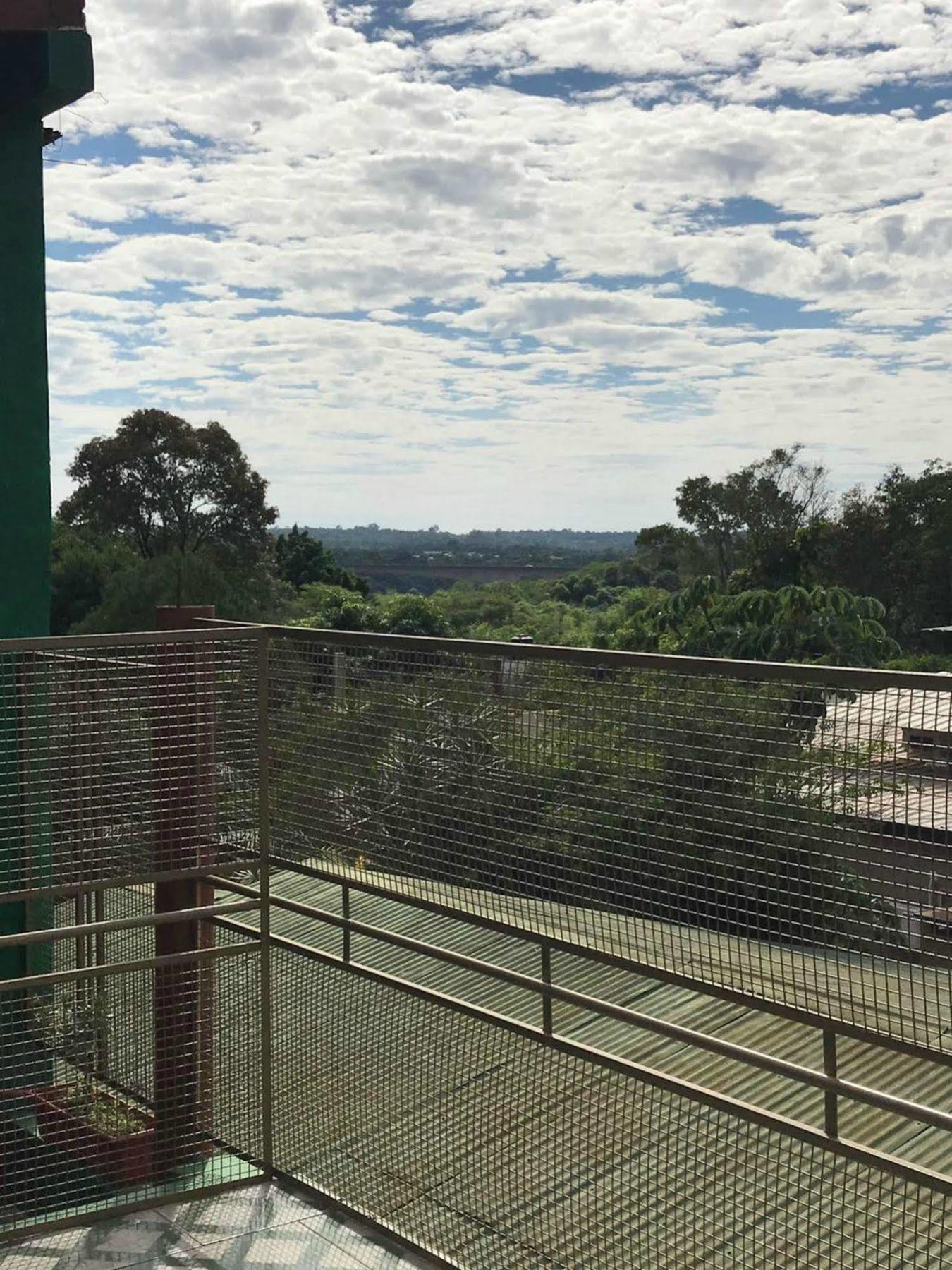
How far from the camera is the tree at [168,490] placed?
47.2 metres

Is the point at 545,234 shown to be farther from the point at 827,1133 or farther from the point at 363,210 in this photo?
the point at 827,1133

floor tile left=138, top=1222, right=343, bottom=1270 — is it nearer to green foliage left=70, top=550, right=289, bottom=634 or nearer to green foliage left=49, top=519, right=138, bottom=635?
green foliage left=70, top=550, right=289, bottom=634

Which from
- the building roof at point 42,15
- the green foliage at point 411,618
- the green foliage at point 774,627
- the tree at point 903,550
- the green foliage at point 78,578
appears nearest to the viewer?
the building roof at point 42,15

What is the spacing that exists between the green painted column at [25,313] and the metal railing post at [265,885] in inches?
57.8

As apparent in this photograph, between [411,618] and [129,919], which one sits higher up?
[129,919]

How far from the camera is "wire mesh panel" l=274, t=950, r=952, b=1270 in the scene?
2857 millimetres

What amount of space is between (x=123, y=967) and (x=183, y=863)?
374 mm

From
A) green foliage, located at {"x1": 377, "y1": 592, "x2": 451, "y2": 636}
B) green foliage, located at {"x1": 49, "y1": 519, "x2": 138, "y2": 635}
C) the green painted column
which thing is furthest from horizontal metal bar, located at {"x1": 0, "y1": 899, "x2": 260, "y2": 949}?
green foliage, located at {"x1": 377, "y1": 592, "x2": 451, "y2": 636}

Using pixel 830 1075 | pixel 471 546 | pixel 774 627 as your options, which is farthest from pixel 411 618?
pixel 471 546

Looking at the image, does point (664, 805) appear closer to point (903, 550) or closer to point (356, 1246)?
point (356, 1246)

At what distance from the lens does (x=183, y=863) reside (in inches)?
169

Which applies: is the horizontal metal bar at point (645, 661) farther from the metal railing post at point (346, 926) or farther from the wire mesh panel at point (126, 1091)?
the wire mesh panel at point (126, 1091)

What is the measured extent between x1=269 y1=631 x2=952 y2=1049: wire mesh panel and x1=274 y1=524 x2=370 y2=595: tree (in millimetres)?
55958

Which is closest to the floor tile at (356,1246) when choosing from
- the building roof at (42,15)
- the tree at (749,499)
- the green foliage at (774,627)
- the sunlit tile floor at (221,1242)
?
the sunlit tile floor at (221,1242)
